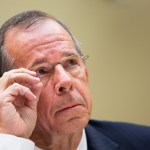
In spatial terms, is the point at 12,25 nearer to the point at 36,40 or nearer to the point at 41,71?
the point at 36,40

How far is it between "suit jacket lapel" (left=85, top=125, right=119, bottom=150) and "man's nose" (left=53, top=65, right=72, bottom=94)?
502mm

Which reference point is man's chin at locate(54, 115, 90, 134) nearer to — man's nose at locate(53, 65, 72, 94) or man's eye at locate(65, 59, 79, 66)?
man's nose at locate(53, 65, 72, 94)

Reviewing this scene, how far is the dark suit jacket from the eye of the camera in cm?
188

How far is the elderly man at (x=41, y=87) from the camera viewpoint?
1.49 m

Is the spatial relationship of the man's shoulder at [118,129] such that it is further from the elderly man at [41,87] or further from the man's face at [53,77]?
the man's face at [53,77]

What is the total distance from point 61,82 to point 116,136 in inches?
26.6

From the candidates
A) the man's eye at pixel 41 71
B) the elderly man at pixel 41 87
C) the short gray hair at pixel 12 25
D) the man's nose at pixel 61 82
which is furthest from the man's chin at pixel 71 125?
the short gray hair at pixel 12 25

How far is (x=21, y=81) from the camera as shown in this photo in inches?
59.4

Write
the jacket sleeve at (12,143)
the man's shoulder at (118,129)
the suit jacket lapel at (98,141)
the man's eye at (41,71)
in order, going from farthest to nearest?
the man's shoulder at (118,129), the suit jacket lapel at (98,141), the man's eye at (41,71), the jacket sleeve at (12,143)

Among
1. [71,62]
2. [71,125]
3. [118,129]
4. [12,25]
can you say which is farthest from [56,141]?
[12,25]

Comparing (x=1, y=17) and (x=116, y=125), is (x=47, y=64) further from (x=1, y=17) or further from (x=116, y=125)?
(x=1, y=17)

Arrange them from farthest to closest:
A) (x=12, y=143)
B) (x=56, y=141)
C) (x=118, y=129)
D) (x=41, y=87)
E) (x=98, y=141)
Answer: (x=118, y=129)
(x=98, y=141)
(x=56, y=141)
(x=41, y=87)
(x=12, y=143)

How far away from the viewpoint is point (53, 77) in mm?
1568

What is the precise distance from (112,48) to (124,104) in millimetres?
537
